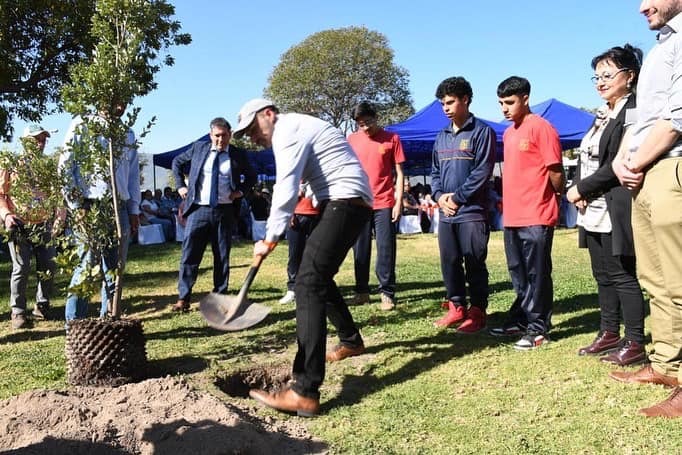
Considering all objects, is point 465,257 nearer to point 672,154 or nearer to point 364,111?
point 364,111

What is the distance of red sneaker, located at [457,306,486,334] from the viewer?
536cm

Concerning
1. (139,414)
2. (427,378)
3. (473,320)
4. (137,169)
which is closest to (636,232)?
(427,378)

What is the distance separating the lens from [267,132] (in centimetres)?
359

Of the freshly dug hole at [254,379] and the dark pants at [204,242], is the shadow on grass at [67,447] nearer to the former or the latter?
the freshly dug hole at [254,379]

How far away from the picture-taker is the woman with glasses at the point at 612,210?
399 centimetres

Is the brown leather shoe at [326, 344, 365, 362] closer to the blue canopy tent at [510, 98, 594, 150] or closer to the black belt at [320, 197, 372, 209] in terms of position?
the black belt at [320, 197, 372, 209]

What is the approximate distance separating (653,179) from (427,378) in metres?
1.90

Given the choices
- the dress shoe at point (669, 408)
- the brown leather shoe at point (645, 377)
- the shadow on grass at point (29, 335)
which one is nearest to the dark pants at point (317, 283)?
the dress shoe at point (669, 408)

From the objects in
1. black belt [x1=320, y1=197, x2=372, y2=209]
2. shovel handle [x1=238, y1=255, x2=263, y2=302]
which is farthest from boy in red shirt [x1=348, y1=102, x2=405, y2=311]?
shovel handle [x1=238, y1=255, x2=263, y2=302]

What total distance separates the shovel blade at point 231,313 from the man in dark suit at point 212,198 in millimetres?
3177

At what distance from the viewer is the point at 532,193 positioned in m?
4.69

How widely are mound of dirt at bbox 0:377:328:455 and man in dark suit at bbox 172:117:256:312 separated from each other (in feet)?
10.1

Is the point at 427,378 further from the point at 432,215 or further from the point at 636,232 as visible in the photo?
the point at 432,215

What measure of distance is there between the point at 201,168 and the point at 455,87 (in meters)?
3.02
